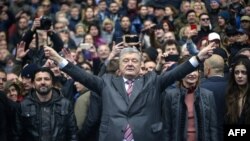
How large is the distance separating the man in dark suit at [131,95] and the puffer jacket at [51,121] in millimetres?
872

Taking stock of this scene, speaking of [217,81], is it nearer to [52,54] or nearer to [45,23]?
[52,54]

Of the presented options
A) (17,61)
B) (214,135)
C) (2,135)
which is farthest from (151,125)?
(17,61)

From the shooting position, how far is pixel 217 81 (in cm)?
959

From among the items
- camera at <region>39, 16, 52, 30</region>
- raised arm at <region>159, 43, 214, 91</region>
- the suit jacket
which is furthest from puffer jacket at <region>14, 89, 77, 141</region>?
camera at <region>39, 16, 52, 30</region>

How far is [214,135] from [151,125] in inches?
36.8

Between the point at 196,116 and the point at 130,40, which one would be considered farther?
the point at 130,40

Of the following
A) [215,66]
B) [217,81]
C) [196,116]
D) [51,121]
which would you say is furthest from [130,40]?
[196,116]

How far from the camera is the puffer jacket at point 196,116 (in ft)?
29.2

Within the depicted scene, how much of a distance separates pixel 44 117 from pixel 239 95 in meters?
2.52

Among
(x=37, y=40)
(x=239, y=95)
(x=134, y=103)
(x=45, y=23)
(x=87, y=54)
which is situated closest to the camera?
(x=134, y=103)

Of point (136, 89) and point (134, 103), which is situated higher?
point (136, 89)

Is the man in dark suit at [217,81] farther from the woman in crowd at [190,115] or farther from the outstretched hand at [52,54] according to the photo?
the outstretched hand at [52,54]

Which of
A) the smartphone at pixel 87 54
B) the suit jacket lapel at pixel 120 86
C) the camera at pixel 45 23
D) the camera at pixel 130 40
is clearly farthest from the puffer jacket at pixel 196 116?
the smartphone at pixel 87 54

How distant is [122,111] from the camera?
8438 mm
